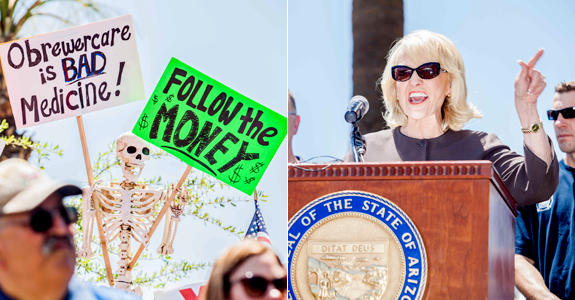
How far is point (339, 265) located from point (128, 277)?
1743 millimetres

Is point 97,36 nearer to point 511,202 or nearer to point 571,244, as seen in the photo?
point 511,202

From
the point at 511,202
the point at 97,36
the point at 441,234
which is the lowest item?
the point at 441,234

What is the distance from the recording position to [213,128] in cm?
346

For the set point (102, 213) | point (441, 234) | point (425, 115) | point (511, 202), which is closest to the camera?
point (441, 234)

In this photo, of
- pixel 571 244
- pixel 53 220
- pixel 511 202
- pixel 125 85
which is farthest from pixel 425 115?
pixel 53 220

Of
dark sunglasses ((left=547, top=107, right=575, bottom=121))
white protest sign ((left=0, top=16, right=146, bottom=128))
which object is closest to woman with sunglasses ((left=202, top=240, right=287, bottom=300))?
white protest sign ((left=0, top=16, right=146, bottom=128))

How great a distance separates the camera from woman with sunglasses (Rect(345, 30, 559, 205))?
2906 millimetres

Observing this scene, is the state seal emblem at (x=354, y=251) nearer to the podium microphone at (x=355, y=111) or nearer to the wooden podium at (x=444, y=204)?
the wooden podium at (x=444, y=204)

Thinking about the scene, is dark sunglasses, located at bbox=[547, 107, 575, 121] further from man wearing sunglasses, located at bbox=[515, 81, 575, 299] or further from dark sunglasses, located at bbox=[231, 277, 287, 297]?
dark sunglasses, located at bbox=[231, 277, 287, 297]

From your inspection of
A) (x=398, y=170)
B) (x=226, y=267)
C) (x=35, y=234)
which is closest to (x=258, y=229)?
(x=226, y=267)

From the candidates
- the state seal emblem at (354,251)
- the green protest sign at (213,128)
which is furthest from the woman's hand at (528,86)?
the green protest sign at (213,128)

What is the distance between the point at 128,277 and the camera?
130 inches

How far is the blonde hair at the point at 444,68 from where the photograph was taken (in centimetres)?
312

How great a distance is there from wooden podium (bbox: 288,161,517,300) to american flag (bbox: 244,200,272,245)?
1203 mm
